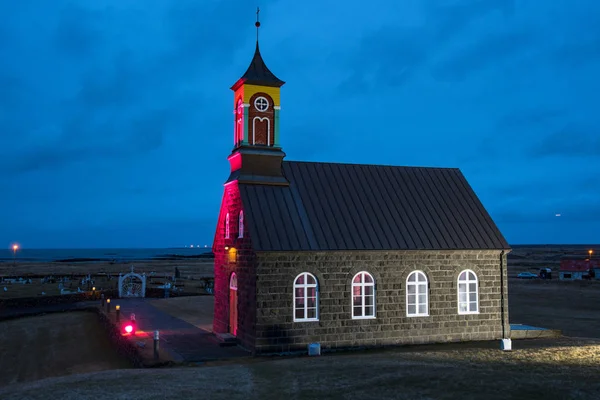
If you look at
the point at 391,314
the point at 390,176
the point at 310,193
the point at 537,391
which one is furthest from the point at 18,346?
the point at 537,391

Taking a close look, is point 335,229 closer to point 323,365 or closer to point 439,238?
point 439,238

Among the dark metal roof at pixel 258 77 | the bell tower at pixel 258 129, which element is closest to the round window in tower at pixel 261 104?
the bell tower at pixel 258 129

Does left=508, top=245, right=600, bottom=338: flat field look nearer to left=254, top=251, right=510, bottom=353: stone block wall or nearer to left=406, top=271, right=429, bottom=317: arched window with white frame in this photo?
left=254, top=251, right=510, bottom=353: stone block wall

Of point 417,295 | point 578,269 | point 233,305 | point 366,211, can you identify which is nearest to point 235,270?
point 233,305

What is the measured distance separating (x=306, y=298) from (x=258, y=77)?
31.7 feet

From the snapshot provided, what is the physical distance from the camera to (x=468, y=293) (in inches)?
913

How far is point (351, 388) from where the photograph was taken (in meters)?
13.5

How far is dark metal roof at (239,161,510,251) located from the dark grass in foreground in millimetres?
5071

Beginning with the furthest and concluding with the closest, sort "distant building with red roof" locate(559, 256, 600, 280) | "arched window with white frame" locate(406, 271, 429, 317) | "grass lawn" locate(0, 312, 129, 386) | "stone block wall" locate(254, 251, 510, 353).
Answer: "distant building with red roof" locate(559, 256, 600, 280) < "arched window with white frame" locate(406, 271, 429, 317) < "grass lawn" locate(0, 312, 129, 386) < "stone block wall" locate(254, 251, 510, 353)

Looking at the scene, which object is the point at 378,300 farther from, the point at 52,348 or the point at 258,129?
the point at 52,348

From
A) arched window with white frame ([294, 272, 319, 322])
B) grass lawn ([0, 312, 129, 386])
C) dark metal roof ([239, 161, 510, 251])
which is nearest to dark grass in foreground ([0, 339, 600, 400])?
arched window with white frame ([294, 272, 319, 322])

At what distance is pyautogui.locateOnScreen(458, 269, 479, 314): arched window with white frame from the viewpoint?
23100 mm

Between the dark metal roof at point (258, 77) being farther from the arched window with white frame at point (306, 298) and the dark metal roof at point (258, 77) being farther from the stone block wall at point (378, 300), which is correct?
the arched window with white frame at point (306, 298)

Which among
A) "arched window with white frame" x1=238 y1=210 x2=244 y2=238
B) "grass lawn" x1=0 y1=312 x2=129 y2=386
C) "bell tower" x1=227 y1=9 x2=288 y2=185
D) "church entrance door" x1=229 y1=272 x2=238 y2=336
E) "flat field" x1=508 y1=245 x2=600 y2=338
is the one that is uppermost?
"bell tower" x1=227 y1=9 x2=288 y2=185
